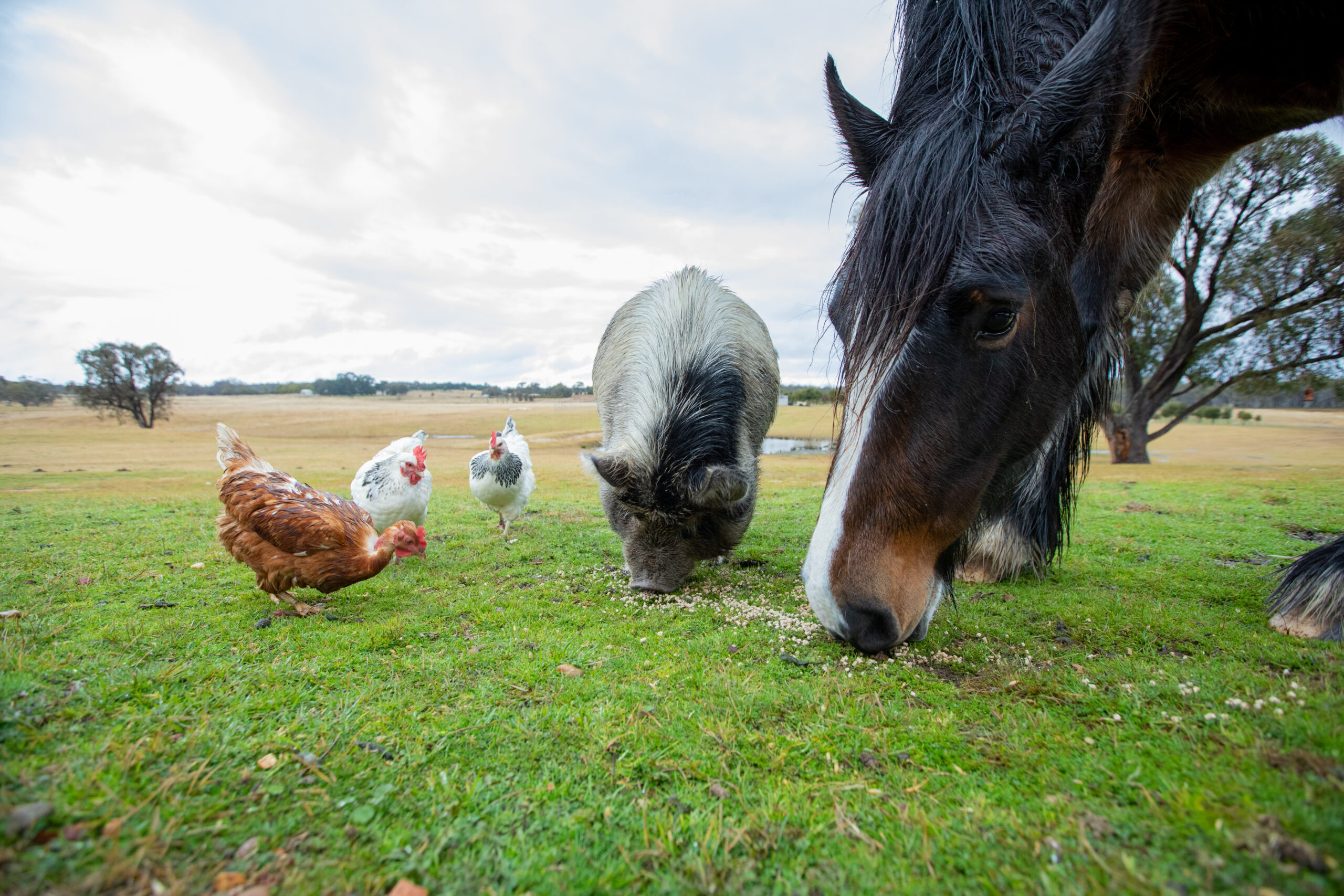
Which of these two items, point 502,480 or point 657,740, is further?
point 502,480

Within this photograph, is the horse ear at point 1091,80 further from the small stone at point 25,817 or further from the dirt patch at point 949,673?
the small stone at point 25,817

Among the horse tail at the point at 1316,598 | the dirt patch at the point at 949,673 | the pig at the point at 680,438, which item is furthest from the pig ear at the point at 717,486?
the horse tail at the point at 1316,598

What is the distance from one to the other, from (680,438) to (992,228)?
2940mm

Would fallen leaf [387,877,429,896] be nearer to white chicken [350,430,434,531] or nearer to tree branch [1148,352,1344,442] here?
white chicken [350,430,434,531]

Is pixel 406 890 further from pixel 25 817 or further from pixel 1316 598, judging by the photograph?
pixel 1316 598

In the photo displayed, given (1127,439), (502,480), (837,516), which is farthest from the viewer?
(1127,439)

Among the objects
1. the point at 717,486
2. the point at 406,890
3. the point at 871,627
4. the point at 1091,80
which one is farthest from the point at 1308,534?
the point at 406,890

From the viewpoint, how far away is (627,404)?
5559 mm

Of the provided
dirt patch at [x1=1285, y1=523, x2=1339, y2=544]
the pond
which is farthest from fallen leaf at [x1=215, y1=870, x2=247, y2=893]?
the pond

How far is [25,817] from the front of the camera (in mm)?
1508

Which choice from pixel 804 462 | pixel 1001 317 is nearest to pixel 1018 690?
pixel 1001 317

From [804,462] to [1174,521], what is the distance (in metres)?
17.3

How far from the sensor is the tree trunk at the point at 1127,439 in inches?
779

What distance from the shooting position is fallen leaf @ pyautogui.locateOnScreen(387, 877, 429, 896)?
153 cm
